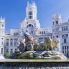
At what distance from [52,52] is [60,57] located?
0.42 metres

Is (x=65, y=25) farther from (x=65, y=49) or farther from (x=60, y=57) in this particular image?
(x=60, y=57)

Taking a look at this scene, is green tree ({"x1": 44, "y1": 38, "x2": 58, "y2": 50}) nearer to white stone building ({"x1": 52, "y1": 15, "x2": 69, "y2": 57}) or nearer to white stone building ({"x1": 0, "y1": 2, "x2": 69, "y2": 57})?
white stone building ({"x1": 52, "y1": 15, "x2": 69, "y2": 57})

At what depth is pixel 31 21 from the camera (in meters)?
76.1

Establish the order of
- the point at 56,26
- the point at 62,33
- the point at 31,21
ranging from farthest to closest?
1. the point at 31,21
2. the point at 56,26
3. the point at 62,33

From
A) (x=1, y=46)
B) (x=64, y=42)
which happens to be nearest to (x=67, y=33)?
(x=64, y=42)

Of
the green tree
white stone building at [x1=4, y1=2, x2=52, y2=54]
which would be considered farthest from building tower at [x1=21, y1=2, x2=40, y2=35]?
the green tree

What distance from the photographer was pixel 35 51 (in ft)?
44.4

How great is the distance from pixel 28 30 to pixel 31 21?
528 centimetres

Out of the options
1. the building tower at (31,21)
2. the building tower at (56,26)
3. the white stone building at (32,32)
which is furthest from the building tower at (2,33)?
the building tower at (56,26)

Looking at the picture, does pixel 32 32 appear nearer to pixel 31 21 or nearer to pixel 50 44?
pixel 31 21

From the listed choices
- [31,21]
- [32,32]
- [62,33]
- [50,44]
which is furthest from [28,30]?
[50,44]

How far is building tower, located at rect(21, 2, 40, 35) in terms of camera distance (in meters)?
73.2

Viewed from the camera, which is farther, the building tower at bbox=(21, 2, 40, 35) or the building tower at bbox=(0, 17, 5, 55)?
the building tower at bbox=(21, 2, 40, 35)

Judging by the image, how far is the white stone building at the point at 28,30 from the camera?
70938 millimetres
